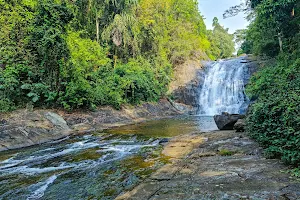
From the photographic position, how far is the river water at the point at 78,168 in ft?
15.1

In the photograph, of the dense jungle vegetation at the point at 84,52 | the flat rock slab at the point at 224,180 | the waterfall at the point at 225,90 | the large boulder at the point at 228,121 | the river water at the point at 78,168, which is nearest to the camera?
the flat rock slab at the point at 224,180

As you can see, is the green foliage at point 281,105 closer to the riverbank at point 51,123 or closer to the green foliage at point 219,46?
the riverbank at point 51,123

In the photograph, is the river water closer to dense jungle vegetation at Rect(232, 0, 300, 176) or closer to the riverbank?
the riverbank

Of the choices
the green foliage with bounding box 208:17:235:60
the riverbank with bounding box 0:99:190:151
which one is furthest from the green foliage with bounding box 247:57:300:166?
the green foliage with bounding box 208:17:235:60

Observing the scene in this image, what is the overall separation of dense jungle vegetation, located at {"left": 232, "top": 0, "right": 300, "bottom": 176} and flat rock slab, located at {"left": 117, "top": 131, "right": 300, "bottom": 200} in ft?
1.27

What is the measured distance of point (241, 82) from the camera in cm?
2309

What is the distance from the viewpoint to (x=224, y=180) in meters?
3.82

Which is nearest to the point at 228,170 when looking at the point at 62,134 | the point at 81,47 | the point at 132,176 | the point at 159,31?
the point at 132,176

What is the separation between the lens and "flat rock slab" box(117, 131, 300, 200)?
3.24m

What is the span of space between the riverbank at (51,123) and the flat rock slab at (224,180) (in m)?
7.01

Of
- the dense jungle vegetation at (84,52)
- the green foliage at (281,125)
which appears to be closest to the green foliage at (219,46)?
the dense jungle vegetation at (84,52)

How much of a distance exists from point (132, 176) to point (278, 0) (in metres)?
11.7

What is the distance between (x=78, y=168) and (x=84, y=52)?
33.7 feet

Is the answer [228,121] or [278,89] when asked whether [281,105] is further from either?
[228,121]
